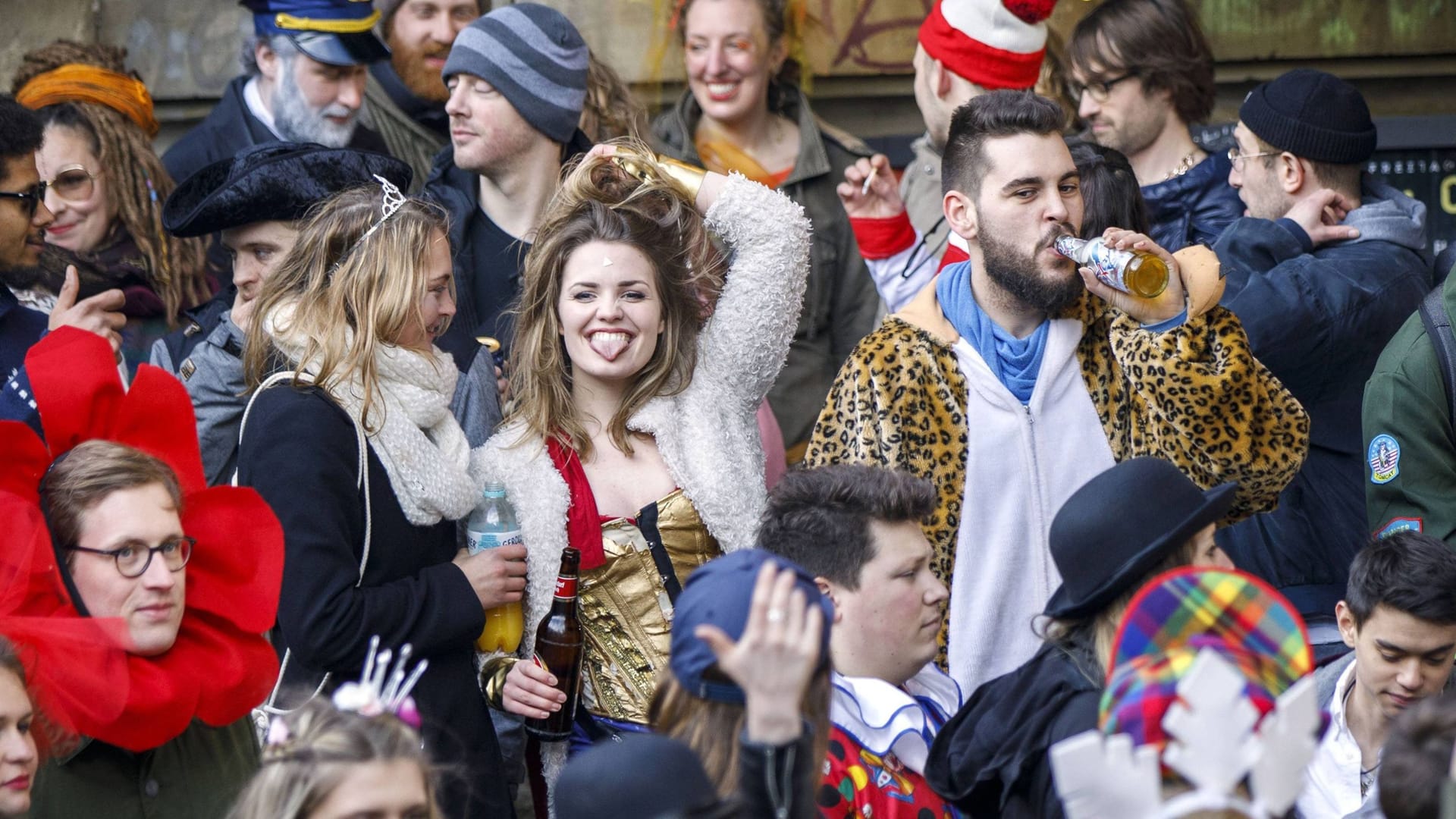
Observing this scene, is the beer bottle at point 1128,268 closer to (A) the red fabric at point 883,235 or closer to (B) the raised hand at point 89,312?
(A) the red fabric at point 883,235

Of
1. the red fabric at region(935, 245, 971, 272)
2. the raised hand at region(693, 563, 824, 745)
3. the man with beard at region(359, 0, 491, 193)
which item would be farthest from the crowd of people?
the man with beard at region(359, 0, 491, 193)

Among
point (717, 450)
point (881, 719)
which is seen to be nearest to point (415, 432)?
point (717, 450)

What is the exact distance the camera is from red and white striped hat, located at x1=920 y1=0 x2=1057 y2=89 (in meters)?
5.70

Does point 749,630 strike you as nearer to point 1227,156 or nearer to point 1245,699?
point 1245,699

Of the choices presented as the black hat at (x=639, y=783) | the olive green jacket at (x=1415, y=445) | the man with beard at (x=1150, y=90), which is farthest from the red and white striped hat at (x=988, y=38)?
the black hat at (x=639, y=783)

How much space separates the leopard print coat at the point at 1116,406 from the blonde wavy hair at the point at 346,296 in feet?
3.62

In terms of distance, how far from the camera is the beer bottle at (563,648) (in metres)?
4.14

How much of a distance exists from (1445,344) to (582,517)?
7.44 ft

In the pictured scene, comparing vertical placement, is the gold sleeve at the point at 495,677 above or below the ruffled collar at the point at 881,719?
Answer: below

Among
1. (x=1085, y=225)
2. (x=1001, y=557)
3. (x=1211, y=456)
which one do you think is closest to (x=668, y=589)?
(x=1001, y=557)

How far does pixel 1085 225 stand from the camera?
199 inches

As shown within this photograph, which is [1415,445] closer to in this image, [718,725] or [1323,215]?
[1323,215]

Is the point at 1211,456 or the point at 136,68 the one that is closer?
the point at 1211,456

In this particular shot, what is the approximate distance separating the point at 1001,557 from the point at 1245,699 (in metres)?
2.04
